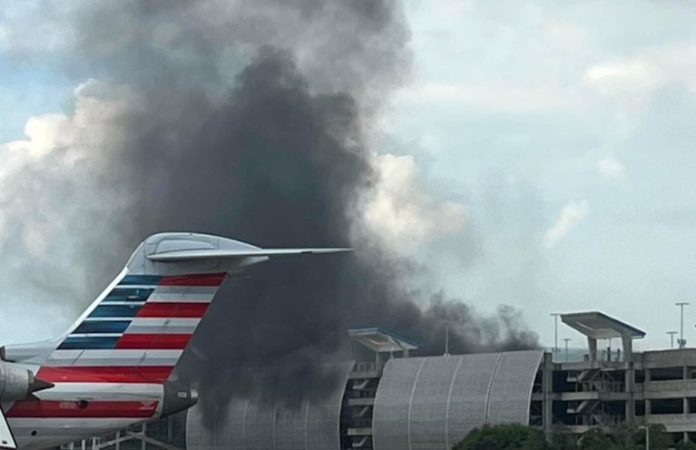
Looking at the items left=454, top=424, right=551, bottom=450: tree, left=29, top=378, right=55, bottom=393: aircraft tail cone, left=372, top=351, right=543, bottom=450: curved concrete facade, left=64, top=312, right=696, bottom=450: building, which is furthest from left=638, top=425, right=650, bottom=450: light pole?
left=29, top=378, right=55, bottom=393: aircraft tail cone

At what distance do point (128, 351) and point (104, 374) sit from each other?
745 millimetres

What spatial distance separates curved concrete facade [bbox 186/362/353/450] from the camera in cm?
8854

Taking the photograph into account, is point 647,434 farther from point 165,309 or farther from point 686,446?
point 165,309

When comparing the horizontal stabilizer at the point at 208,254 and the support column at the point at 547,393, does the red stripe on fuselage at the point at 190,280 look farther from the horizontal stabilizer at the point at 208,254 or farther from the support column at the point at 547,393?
the support column at the point at 547,393

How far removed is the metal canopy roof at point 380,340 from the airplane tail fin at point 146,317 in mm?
49145

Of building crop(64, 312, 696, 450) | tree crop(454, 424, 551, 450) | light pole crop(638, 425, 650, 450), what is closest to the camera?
tree crop(454, 424, 551, 450)

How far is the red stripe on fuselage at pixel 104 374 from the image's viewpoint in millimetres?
37406

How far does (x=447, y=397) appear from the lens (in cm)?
10038

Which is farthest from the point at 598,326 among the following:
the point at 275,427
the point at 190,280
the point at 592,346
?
the point at 190,280

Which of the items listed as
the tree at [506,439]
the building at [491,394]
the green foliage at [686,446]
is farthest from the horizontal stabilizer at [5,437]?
the green foliage at [686,446]

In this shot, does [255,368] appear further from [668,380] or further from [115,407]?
[115,407]

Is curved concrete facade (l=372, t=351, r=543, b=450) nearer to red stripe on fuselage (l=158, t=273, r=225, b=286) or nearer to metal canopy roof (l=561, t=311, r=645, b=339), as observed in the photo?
metal canopy roof (l=561, t=311, r=645, b=339)

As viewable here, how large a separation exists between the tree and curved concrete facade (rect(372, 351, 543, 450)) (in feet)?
23.6

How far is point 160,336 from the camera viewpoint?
38156mm
